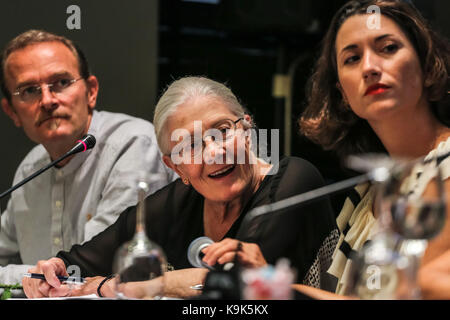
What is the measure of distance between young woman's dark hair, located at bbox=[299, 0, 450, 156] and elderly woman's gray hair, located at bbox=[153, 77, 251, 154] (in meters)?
0.27

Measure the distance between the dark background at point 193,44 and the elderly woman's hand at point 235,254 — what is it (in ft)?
3.60

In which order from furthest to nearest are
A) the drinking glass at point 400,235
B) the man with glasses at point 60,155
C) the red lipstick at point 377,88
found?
the man with glasses at point 60,155 < the red lipstick at point 377,88 < the drinking glass at point 400,235

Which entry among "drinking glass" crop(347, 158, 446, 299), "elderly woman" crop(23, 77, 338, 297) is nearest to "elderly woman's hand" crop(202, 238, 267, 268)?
"drinking glass" crop(347, 158, 446, 299)

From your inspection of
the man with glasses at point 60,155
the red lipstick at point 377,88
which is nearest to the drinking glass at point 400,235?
→ the red lipstick at point 377,88

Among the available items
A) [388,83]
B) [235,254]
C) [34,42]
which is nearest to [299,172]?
[388,83]

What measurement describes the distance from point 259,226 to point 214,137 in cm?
30

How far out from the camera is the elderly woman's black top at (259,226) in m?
1.76

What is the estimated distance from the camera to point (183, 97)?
6.01ft

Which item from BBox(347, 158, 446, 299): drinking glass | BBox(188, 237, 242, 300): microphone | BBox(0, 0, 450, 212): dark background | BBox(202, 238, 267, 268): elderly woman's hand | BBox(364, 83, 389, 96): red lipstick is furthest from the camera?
BBox(0, 0, 450, 212): dark background

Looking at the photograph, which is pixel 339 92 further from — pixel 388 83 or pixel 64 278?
pixel 64 278

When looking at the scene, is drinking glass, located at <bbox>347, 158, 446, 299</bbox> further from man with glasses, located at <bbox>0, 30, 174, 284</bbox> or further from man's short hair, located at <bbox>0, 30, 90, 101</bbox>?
man's short hair, located at <bbox>0, 30, 90, 101</bbox>

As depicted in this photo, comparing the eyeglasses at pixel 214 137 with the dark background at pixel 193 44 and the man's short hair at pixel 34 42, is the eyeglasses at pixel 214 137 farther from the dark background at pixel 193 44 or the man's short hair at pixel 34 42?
the man's short hair at pixel 34 42

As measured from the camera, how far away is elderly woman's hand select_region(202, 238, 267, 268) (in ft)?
3.97
